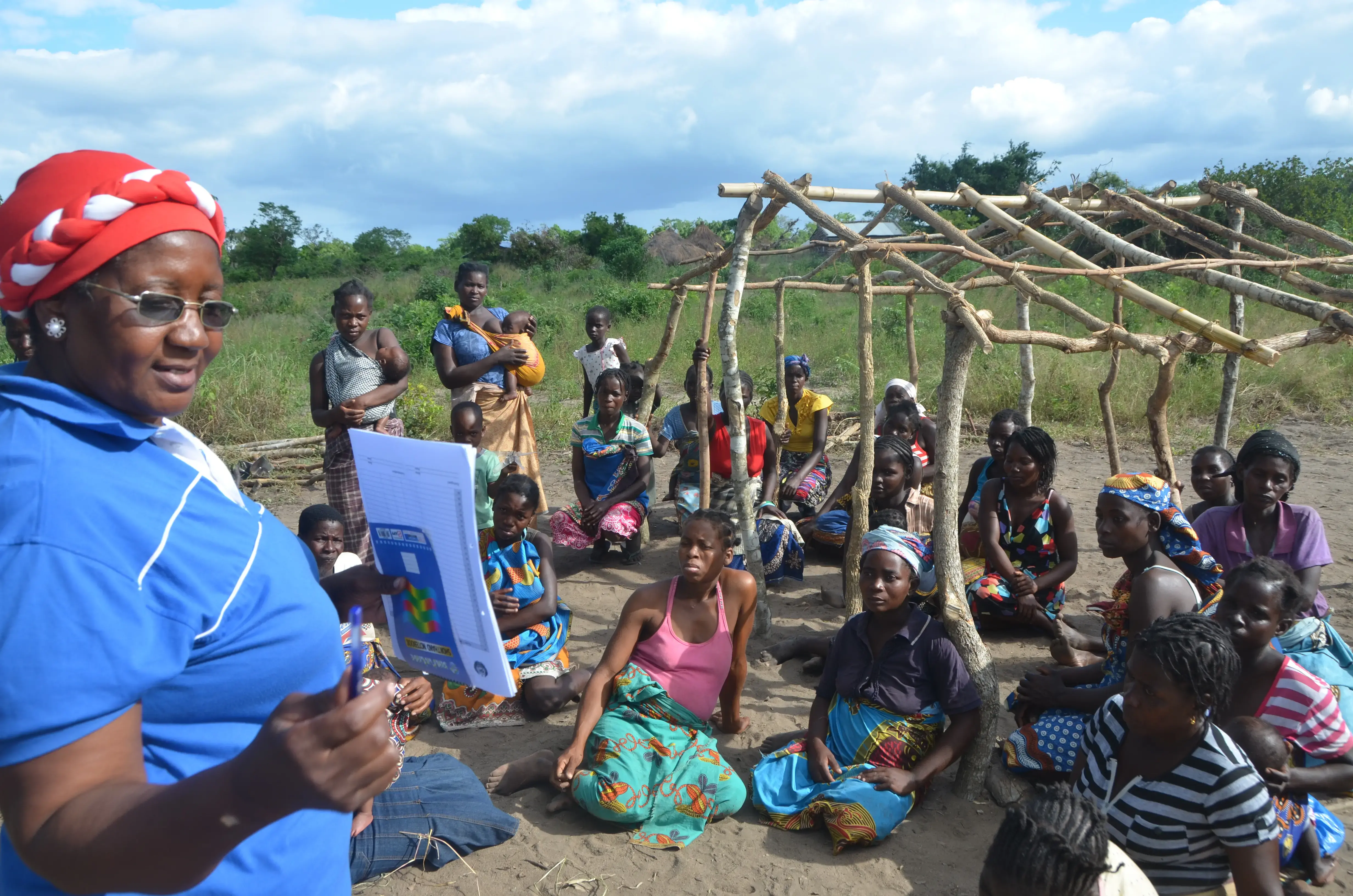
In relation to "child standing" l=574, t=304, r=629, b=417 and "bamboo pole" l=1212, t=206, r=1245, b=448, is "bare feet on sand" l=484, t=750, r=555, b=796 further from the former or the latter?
"bamboo pole" l=1212, t=206, r=1245, b=448

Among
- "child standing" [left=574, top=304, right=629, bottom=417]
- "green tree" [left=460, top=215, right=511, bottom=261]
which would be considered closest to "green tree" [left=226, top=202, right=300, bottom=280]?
"green tree" [left=460, top=215, right=511, bottom=261]

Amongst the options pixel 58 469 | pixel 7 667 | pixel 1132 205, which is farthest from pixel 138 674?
pixel 1132 205

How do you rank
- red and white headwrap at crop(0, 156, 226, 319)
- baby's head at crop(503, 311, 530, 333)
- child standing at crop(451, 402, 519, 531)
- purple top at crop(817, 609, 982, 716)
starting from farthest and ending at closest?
baby's head at crop(503, 311, 530, 333) → child standing at crop(451, 402, 519, 531) → purple top at crop(817, 609, 982, 716) → red and white headwrap at crop(0, 156, 226, 319)

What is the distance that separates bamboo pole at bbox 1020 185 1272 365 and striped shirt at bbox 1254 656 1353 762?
3.38ft

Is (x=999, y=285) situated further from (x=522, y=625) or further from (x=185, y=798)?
(x=185, y=798)

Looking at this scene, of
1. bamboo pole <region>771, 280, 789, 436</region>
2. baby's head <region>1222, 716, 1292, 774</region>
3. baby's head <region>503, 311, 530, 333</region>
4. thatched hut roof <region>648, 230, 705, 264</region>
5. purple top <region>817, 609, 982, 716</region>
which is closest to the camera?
baby's head <region>1222, 716, 1292, 774</region>

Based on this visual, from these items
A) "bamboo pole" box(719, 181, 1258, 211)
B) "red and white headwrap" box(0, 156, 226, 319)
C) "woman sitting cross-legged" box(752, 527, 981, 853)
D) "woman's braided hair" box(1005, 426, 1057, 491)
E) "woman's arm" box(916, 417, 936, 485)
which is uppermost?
"bamboo pole" box(719, 181, 1258, 211)

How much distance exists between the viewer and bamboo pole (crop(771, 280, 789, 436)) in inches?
256

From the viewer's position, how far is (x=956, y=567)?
344 cm

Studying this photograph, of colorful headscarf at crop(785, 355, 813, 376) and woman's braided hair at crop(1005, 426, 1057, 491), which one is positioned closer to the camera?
woman's braided hair at crop(1005, 426, 1057, 491)

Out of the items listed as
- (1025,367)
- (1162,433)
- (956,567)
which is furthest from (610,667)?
(1025,367)

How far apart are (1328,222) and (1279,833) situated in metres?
14.5

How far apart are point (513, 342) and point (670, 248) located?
22042 millimetres

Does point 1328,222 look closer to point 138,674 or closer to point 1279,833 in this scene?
point 1279,833
